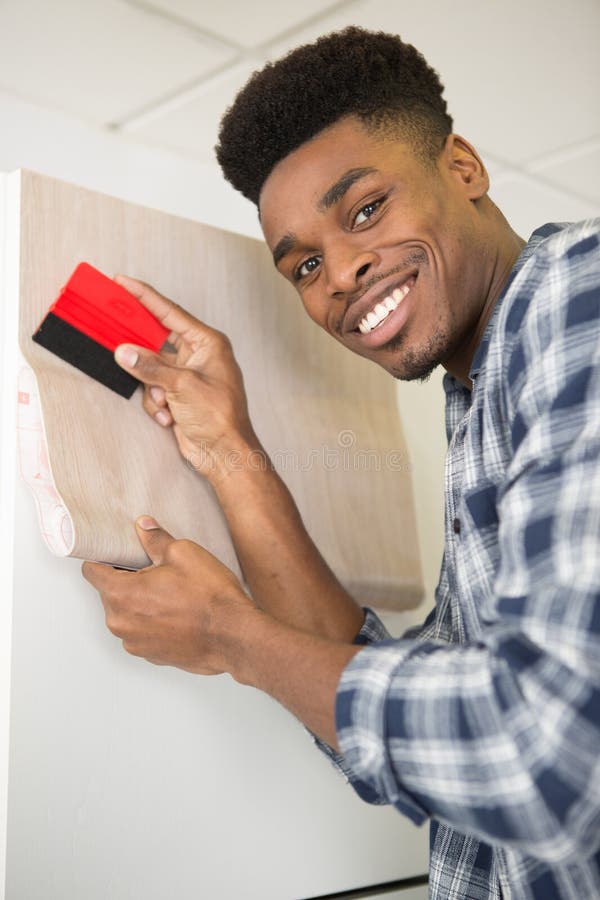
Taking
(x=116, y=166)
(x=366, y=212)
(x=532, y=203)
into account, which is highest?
(x=532, y=203)

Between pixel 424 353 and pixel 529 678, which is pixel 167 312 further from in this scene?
pixel 529 678

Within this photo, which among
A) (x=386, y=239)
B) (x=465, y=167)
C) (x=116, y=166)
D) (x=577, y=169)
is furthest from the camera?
(x=577, y=169)

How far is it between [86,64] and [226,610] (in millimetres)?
1713

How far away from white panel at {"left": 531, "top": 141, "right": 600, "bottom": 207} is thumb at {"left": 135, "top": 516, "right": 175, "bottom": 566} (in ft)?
7.13

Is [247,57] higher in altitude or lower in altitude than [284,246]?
higher

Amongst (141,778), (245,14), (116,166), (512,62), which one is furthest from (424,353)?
(512,62)

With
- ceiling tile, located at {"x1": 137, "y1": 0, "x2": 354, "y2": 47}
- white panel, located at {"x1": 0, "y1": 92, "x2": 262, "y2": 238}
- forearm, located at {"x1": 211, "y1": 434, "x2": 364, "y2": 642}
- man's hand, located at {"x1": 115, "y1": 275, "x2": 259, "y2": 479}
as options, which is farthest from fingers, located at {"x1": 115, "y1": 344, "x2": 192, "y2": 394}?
ceiling tile, located at {"x1": 137, "y1": 0, "x2": 354, "y2": 47}

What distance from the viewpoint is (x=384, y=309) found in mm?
928

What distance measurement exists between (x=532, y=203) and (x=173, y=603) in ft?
8.31

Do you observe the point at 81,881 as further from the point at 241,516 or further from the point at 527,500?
the point at 527,500

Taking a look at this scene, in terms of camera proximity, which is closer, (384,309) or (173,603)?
(173,603)

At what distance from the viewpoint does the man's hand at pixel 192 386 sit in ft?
3.01

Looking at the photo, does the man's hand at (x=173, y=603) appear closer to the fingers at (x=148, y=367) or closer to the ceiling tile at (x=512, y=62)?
the fingers at (x=148, y=367)

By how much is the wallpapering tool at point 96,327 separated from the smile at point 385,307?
229mm
